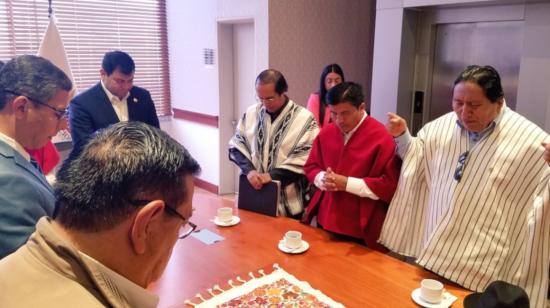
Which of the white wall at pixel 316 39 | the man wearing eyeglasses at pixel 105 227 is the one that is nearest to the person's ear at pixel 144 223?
the man wearing eyeglasses at pixel 105 227

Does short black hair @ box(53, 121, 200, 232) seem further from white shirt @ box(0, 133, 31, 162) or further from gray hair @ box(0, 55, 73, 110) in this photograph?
gray hair @ box(0, 55, 73, 110)

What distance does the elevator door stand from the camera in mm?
3258

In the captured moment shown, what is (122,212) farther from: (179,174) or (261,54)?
(261,54)

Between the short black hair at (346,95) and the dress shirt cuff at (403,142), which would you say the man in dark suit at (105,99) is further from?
the dress shirt cuff at (403,142)

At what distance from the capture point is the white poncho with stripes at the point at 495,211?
1492 millimetres

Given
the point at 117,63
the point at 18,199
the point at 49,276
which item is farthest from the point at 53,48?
the point at 49,276

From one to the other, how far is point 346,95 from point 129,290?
139 cm

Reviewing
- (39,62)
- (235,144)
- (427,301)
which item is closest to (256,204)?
(235,144)

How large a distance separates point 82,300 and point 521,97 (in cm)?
327

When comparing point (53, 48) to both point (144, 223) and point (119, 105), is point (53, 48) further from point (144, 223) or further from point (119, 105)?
point (144, 223)

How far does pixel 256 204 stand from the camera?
7.11 feet

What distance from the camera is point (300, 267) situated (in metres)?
1.60

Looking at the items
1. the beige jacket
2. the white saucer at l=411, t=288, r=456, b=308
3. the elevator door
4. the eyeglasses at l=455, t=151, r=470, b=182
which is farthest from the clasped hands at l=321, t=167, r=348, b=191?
the elevator door

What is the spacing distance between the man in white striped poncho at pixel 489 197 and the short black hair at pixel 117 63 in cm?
187
